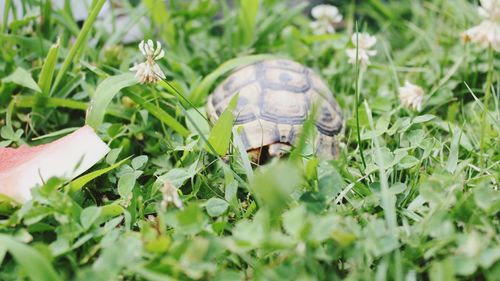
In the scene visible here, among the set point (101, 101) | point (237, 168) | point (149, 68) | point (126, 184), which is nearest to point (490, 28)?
point (237, 168)

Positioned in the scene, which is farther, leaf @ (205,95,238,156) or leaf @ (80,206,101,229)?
leaf @ (205,95,238,156)

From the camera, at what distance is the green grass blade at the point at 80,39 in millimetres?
1723

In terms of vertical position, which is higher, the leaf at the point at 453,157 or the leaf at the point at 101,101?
the leaf at the point at 101,101

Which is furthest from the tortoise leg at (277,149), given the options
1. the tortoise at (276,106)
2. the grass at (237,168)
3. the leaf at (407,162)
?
the leaf at (407,162)

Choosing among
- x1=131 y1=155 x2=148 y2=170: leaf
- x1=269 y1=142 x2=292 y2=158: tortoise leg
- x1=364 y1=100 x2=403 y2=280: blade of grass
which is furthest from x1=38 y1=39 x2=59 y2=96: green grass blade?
x1=364 y1=100 x2=403 y2=280: blade of grass

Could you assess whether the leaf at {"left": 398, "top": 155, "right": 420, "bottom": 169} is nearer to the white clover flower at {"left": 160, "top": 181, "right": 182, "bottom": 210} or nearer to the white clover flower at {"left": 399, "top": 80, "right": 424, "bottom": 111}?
the white clover flower at {"left": 399, "top": 80, "right": 424, "bottom": 111}

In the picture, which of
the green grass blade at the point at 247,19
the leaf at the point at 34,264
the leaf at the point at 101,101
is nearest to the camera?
the leaf at the point at 34,264

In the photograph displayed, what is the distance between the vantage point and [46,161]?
4.80ft

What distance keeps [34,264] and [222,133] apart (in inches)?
22.0

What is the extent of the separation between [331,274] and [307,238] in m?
0.10

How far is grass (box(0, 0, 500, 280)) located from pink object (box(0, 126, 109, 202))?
0.15 feet

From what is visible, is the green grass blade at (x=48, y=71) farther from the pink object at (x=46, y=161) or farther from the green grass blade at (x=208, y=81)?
the green grass blade at (x=208, y=81)

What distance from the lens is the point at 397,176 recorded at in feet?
5.16

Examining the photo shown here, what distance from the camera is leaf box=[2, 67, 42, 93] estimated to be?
1.79 metres
